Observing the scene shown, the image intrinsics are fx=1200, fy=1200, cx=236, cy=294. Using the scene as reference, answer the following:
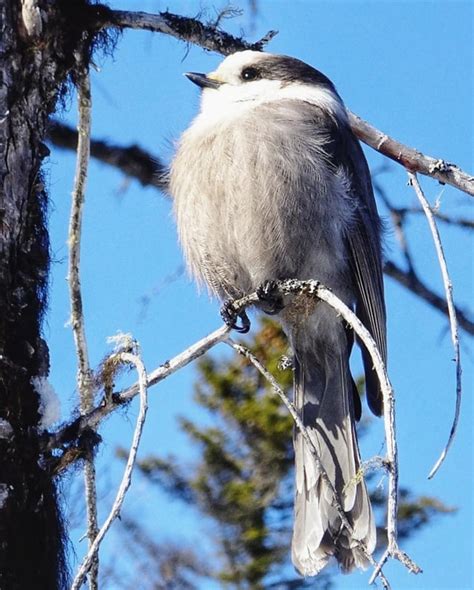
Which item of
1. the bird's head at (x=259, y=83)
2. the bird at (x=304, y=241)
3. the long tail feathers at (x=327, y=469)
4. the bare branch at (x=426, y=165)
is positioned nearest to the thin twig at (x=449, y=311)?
the bare branch at (x=426, y=165)

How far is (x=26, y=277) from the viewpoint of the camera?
9.70ft

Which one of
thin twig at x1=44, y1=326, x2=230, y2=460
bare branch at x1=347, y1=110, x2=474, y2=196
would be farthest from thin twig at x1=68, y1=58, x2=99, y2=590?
bare branch at x1=347, y1=110, x2=474, y2=196

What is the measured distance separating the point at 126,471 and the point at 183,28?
1455mm

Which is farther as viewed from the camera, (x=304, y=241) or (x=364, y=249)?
(x=364, y=249)

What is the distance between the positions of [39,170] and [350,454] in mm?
1330

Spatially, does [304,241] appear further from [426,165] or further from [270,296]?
[426,165]

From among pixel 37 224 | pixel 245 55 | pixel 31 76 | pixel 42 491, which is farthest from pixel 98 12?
pixel 42 491

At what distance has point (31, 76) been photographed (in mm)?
3043

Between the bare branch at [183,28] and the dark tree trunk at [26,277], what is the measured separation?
0.10 metres

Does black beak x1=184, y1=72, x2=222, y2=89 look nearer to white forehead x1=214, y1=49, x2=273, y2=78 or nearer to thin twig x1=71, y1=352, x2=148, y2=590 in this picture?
white forehead x1=214, y1=49, x2=273, y2=78

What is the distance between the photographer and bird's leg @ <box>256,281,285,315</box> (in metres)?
3.64

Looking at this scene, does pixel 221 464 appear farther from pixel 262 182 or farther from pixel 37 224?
pixel 37 224

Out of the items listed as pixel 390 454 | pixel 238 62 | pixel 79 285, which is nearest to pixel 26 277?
pixel 79 285

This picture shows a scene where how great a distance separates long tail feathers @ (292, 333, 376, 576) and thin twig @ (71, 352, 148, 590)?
0.70 metres
